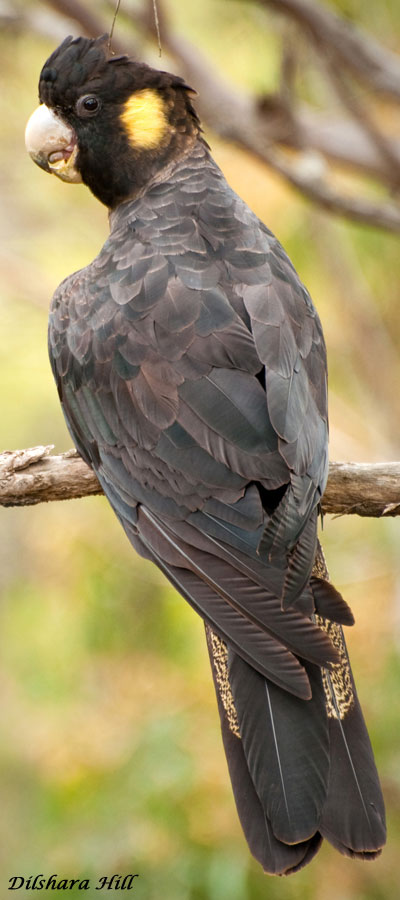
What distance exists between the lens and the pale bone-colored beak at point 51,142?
11.8 ft

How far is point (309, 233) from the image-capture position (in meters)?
6.54

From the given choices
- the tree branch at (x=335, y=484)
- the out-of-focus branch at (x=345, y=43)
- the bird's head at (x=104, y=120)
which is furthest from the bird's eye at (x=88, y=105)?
the out-of-focus branch at (x=345, y=43)

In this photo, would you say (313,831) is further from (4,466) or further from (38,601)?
(38,601)

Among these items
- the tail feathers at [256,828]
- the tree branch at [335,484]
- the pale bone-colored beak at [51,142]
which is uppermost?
the pale bone-colored beak at [51,142]

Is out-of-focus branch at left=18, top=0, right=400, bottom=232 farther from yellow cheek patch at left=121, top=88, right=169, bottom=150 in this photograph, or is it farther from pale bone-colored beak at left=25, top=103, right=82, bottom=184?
pale bone-colored beak at left=25, top=103, right=82, bottom=184

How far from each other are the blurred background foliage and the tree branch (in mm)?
1346

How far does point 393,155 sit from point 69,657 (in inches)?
117

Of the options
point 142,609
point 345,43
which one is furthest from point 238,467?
point 345,43

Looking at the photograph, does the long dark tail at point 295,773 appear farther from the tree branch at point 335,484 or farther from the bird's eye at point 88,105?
the bird's eye at point 88,105

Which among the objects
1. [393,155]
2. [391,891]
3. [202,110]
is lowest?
[391,891]

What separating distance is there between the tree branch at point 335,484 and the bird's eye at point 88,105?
4.26ft

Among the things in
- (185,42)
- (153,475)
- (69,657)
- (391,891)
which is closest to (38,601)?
(69,657)

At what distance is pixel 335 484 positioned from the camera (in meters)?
3.02

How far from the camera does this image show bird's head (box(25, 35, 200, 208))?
3545mm
